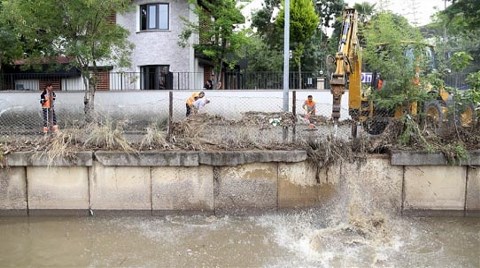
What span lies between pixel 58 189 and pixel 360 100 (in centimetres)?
727

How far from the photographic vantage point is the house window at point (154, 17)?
2420 centimetres

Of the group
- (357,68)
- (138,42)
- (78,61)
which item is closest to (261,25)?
(138,42)

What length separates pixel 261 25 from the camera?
33812 millimetres

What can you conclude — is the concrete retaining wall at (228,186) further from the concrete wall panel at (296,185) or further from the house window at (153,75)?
the house window at (153,75)

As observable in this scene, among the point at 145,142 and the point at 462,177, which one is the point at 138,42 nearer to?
the point at 145,142

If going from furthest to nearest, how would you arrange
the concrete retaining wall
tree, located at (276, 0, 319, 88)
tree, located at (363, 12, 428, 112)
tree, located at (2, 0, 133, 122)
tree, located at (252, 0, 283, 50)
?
tree, located at (252, 0, 283, 50), tree, located at (276, 0, 319, 88), tree, located at (2, 0, 133, 122), tree, located at (363, 12, 428, 112), the concrete retaining wall

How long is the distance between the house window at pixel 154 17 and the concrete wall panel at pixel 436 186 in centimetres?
1752

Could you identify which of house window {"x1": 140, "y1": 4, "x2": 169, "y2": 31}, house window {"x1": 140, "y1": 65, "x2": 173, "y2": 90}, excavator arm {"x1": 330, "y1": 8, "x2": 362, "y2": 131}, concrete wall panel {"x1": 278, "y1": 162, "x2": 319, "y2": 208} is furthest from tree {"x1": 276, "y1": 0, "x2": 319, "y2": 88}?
concrete wall panel {"x1": 278, "y1": 162, "x2": 319, "y2": 208}

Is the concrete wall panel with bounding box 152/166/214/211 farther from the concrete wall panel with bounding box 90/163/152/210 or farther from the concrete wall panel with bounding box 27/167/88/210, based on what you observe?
the concrete wall panel with bounding box 27/167/88/210

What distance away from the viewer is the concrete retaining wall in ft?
30.0

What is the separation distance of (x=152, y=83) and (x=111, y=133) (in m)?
15.4

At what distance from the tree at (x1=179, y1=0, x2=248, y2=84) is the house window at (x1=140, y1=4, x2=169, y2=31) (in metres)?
1.44

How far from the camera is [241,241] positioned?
25.9 ft

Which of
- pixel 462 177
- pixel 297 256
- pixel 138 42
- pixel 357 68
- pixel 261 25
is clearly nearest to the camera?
pixel 297 256
